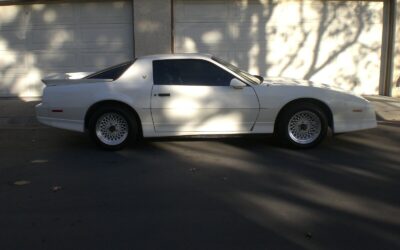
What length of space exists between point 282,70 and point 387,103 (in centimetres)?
265

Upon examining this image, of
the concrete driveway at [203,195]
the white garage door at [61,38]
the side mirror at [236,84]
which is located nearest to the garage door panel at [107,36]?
the white garage door at [61,38]

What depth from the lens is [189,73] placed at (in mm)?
7953

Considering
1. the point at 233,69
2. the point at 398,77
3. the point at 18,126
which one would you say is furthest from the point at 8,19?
the point at 398,77

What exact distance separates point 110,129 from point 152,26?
207 inches

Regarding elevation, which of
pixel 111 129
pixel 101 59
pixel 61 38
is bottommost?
pixel 111 129

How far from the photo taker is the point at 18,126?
10.5 meters

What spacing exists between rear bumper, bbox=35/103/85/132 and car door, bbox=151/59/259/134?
1.16m

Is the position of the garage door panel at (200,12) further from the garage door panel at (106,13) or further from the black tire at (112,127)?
the black tire at (112,127)

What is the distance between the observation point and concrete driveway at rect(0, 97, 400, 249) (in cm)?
441

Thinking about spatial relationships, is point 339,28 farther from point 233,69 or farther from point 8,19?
point 8,19

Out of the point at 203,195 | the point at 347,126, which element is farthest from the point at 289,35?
the point at 203,195

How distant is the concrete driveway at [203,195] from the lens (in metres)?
4.41

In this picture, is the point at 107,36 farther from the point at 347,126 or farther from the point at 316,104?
the point at 347,126

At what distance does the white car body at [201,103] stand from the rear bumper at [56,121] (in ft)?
0.05
